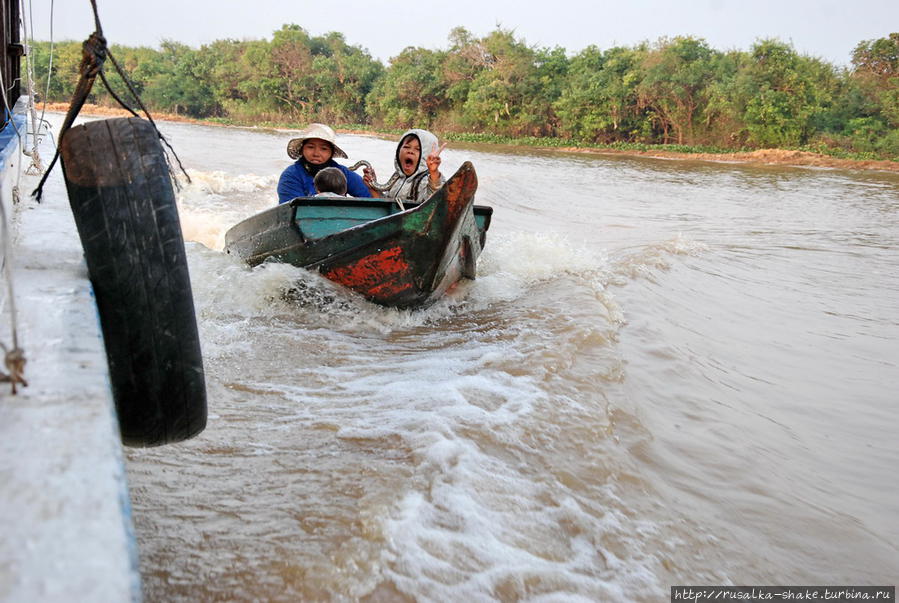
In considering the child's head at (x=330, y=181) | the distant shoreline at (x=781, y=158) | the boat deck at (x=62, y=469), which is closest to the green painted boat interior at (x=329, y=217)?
the child's head at (x=330, y=181)

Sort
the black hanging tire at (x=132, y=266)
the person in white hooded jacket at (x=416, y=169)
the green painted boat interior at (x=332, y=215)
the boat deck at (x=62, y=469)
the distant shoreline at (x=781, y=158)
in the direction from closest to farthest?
the boat deck at (x=62, y=469)
the black hanging tire at (x=132, y=266)
the green painted boat interior at (x=332, y=215)
the person in white hooded jacket at (x=416, y=169)
the distant shoreline at (x=781, y=158)

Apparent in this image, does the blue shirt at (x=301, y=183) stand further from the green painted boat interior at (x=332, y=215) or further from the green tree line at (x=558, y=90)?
the green tree line at (x=558, y=90)

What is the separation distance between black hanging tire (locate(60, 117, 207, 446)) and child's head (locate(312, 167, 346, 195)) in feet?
12.1

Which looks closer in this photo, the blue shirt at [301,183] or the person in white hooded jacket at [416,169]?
the blue shirt at [301,183]

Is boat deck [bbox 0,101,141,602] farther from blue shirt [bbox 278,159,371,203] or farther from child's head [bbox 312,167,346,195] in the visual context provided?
blue shirt [bbox 278,159,371,203]

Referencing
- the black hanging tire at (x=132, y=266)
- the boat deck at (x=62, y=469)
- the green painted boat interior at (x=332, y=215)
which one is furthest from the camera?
the green painted boat interior at (x=332, y=215)

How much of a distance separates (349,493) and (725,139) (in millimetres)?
35242

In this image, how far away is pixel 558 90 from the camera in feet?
128

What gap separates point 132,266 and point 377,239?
118 inches

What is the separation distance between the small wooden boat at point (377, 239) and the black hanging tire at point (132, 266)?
2875 mm

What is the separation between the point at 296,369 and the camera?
3.43 metres

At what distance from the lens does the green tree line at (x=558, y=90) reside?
3148 centimetres

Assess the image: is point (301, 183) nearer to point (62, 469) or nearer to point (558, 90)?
point (62, 469)

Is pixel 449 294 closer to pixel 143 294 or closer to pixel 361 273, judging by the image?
pixel 361 273
